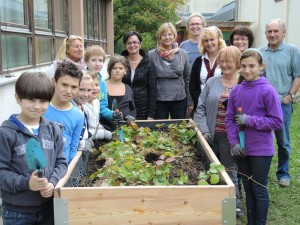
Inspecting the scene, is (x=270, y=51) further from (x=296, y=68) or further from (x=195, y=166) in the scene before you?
(x=195, y=166)

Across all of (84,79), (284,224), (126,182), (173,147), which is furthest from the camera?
(284,224)

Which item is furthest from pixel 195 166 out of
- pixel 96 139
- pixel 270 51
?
pixel 270 51

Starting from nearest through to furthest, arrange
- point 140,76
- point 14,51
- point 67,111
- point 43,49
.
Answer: point 67,111
point 140,76
point 14,51
point 43,49

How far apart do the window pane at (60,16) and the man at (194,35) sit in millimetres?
3390

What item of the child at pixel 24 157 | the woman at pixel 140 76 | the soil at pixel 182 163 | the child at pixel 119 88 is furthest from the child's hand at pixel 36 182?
the woman at pixel 140 76

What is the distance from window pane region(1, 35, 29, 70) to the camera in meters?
4.88

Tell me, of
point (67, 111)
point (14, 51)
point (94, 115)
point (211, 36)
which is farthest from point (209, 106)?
point (14, 51)

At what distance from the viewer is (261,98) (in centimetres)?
311

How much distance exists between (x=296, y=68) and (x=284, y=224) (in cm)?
179

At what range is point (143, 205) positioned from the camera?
2238 millimetres

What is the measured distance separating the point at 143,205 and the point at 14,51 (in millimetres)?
3732

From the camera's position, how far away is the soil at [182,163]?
2912 mm

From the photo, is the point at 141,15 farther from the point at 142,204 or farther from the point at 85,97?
the point at 142,204

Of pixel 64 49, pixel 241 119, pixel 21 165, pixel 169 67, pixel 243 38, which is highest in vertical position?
pixel 243 38
